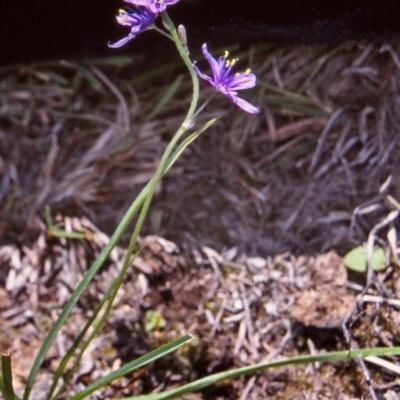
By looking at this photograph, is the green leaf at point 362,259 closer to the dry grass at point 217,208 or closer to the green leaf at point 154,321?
the dry grass at point 217,208

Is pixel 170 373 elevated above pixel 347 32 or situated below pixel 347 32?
below

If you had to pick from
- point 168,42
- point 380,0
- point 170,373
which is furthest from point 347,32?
point 170,373

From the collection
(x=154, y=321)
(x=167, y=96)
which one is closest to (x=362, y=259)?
(x=154, y=321)

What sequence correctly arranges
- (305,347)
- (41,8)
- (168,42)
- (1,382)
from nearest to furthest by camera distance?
(1,382)
(305,347)
(41,8)
(168,42)

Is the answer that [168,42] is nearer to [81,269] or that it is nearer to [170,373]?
[81,269]

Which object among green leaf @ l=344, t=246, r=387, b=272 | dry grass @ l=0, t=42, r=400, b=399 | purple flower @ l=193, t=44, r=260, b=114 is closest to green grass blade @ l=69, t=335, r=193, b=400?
dry grass @ l=0, t=42, r=400, b=399

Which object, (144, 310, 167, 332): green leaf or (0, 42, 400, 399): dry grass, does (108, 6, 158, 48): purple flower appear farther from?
(144, 310, 167, 332): green leaf
